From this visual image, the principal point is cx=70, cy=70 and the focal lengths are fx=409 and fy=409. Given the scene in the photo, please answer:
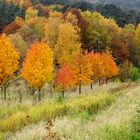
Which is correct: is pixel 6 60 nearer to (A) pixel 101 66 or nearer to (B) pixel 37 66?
(B) pixel 37 66

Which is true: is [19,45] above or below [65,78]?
above

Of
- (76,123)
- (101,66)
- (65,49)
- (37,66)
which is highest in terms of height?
(76,123)

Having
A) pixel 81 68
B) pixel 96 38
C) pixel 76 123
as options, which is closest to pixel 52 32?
pixel 96 38

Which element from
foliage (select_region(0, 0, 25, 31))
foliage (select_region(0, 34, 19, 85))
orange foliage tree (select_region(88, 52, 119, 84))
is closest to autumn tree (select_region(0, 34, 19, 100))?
foliage (select_region(0, 34, 19, 85))

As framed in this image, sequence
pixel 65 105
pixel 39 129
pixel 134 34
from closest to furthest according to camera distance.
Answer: pixel 39 129, pixel 65 105, pixel 134 34

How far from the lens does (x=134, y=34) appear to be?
86.7 meters

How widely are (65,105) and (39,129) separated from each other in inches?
178

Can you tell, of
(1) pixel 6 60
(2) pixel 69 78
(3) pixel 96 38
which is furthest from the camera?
(3) pixel 96 38

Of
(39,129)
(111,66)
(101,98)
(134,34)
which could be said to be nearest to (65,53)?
(111,66)

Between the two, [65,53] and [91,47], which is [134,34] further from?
[65,53]

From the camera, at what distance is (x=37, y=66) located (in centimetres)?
3978

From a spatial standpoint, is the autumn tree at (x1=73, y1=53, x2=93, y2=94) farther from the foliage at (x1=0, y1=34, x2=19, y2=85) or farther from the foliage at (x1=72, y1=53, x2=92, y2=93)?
the foliage at (x1=0, y1=34, x2=19, y2=85)

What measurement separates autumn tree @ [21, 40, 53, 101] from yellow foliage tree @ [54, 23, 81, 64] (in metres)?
14.8

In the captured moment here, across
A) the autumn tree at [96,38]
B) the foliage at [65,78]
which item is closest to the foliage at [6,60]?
the foliage at [65,78]
